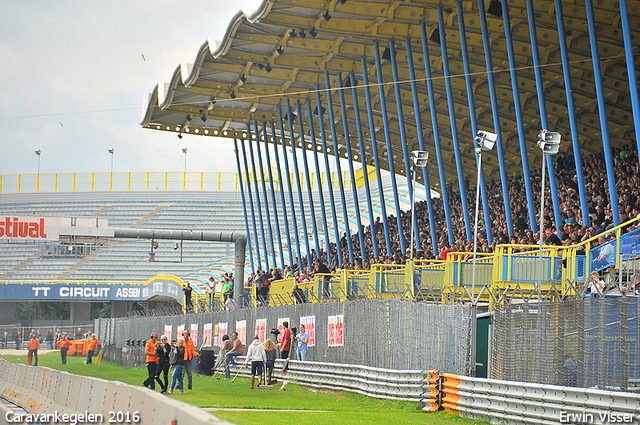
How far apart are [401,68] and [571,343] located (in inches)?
1142

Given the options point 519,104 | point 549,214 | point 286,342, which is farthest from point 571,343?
point 549,214

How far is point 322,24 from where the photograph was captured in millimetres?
36156

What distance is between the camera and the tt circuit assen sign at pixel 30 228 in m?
41.2

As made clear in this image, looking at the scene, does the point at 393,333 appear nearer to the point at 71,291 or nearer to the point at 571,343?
the point at 571,343

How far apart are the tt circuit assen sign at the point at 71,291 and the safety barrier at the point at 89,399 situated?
122ft

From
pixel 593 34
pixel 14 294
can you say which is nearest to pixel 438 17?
pixel 593 34

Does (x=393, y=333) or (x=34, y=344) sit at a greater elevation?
(x=393, y=333)

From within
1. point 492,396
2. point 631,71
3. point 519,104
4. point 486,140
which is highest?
point 519,104

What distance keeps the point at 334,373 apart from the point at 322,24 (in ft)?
58.8

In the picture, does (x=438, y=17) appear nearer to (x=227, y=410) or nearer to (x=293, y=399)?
(x=293, y=399)

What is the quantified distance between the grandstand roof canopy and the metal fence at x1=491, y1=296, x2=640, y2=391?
15865mm

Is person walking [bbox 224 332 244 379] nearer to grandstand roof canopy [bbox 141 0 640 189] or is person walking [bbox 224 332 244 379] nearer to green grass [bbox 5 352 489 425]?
green grass [bbox 5 352 489 425]

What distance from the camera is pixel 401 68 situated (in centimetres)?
4119

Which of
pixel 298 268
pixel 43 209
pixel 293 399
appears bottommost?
pixel 293 399
